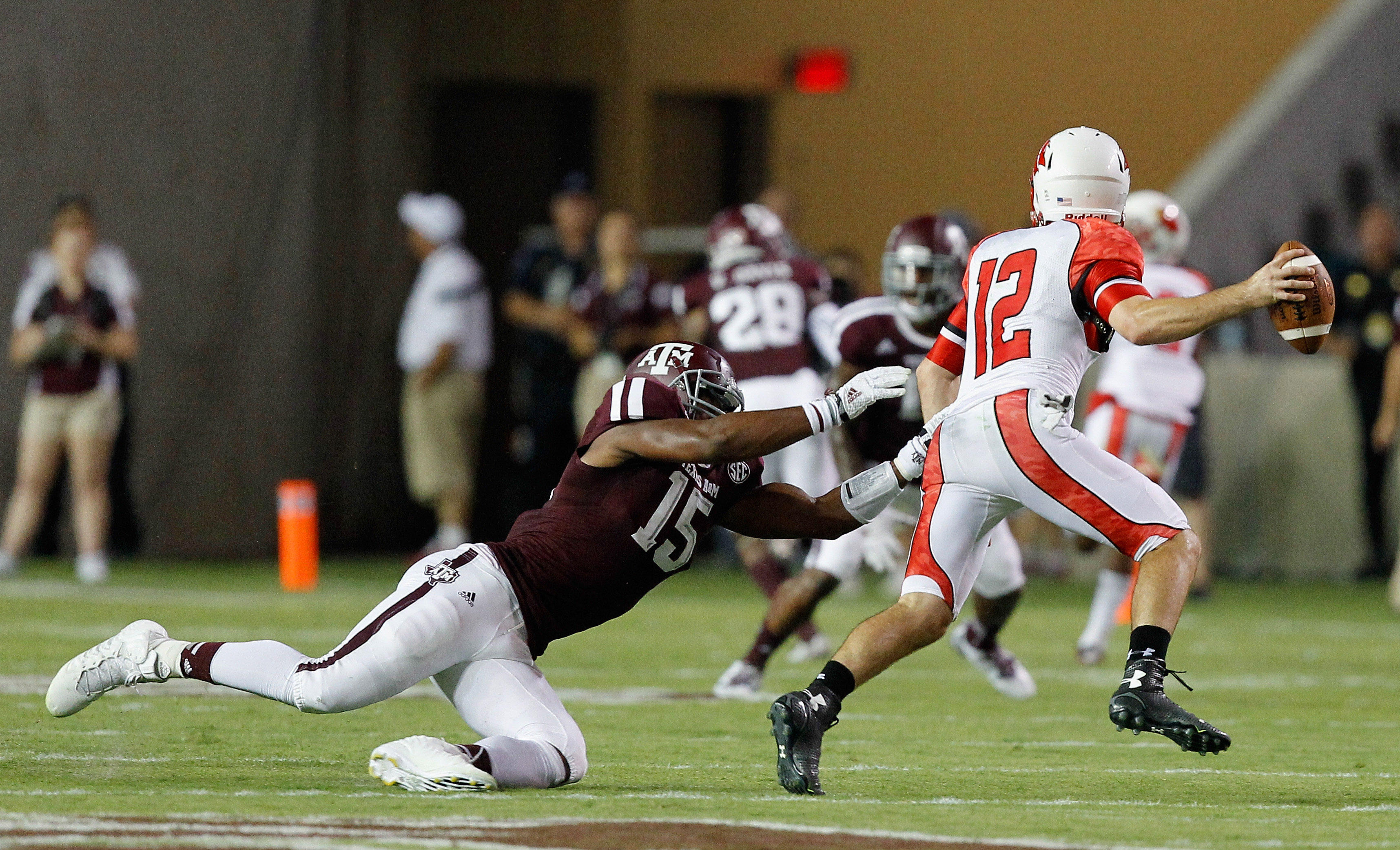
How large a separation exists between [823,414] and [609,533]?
600 millimetres

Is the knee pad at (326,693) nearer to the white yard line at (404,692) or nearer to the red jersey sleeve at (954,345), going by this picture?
the red jersey sleeve at (954,345)

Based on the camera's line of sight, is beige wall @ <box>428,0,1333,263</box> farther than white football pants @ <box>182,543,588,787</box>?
Yes

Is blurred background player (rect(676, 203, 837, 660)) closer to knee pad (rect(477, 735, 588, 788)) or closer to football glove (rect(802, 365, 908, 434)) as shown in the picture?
football glove (rect(802, 365, 908, 434))

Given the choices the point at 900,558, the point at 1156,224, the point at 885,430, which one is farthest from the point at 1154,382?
the point at 900,558

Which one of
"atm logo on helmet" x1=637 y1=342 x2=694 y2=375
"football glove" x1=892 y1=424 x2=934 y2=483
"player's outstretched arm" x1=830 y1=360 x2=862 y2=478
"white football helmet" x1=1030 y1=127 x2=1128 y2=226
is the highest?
"white football helmet" x1=1030 y1=127 x2=1128 y2=226

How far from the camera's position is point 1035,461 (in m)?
5.22

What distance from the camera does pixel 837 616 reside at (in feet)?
36.3

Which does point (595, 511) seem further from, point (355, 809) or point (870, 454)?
point (870, 454)

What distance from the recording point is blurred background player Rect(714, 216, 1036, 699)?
7.41m

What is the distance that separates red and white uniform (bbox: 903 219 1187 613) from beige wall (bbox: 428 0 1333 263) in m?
11.8

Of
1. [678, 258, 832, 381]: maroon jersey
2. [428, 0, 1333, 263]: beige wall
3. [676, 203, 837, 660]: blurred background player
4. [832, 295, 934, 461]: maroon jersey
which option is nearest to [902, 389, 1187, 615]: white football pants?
[832, 295, 934, 461]: maroon jersey

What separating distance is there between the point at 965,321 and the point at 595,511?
118 centimetres

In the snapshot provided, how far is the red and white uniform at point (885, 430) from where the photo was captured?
7.45 m

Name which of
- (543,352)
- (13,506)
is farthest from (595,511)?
(543,352)
